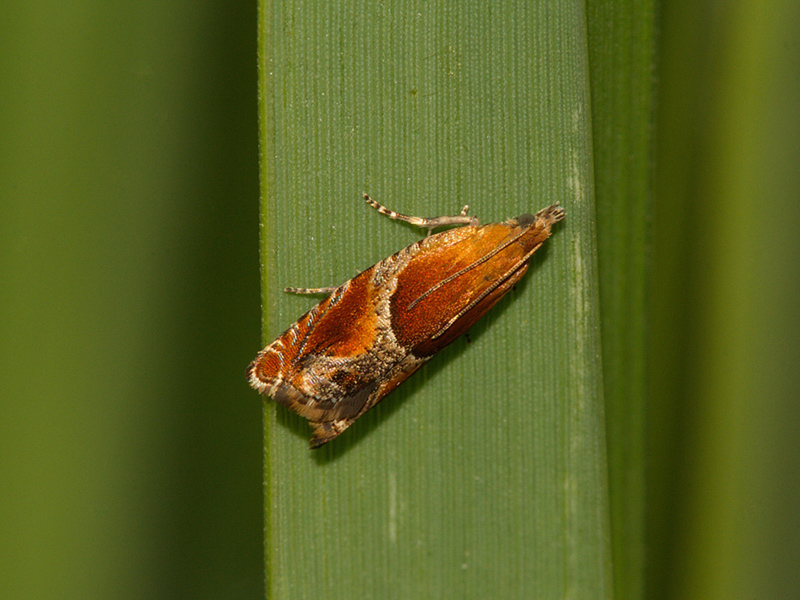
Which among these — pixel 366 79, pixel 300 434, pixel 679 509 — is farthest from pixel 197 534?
pixel 679 509

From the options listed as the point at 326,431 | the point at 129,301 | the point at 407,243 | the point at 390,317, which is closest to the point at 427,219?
the point at 407,243

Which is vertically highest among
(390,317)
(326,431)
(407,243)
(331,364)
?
(407,243)

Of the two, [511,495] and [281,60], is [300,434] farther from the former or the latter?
[281,60]

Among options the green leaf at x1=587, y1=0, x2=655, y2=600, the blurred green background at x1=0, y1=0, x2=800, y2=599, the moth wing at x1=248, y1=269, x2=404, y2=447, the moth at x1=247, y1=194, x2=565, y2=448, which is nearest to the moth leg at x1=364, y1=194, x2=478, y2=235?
the moth at x1=247, y1=194, x2=565, y2=448

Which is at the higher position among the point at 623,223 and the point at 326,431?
the point at 623,223

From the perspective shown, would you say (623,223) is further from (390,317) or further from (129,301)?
(129,301)

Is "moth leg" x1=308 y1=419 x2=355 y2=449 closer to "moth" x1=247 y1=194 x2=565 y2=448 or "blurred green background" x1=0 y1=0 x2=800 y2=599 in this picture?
"moth" x1=247 y1=194 x2=565 y2=448
